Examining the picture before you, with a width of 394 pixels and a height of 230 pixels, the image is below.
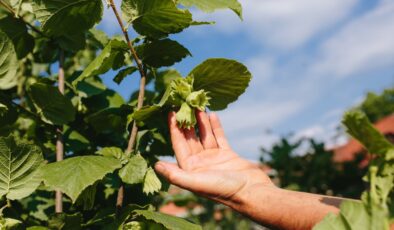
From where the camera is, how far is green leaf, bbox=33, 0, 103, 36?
172cm

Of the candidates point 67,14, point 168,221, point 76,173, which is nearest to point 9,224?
point 76,173

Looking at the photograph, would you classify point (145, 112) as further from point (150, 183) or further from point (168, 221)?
point (168, 221)

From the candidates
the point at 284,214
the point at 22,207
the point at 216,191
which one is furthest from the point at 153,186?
the point at 22,207

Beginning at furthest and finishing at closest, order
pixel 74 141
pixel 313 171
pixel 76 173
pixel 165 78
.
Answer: pixel 313 171, pixel 165 78, pixel 74 141, pixel 76 173

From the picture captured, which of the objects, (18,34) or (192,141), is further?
(18,34)

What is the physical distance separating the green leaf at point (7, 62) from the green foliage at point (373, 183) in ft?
4.86

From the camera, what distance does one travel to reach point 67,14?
5.85ft

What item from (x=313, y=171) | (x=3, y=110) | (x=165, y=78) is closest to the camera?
(x=3, y=110)

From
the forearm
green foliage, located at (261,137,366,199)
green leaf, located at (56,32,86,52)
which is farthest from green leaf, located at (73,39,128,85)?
green foliage, located at (261,137,366,199)

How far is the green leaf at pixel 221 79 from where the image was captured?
1.76m

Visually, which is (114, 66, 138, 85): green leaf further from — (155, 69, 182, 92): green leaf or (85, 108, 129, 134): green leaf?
(155, 69, 182, 92): green leaf

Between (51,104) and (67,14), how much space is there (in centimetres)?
48

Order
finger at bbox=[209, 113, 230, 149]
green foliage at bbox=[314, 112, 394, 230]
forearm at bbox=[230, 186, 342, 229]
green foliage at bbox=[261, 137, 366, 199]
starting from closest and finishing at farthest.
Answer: green foliage at bbox=[314, 112, 394, 230]
forearm at bbox=[230, 186, 342, 229]
finger at bbox=[209, 113, 230, 149]
green foliage at bbox=[261, 137, 366, 199]

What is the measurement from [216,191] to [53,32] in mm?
960
